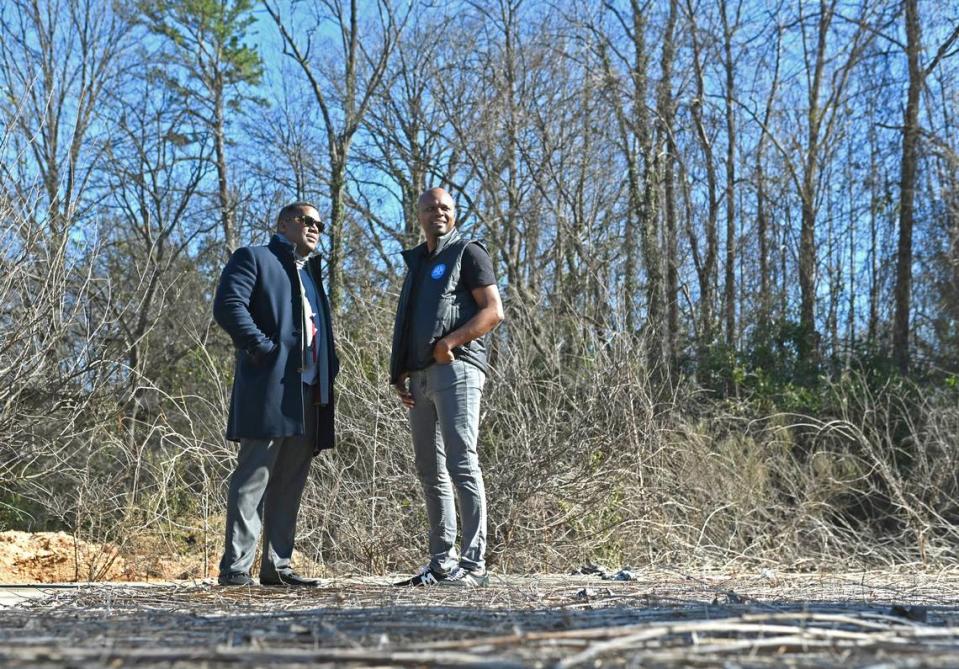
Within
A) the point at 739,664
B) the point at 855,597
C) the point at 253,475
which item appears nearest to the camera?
the point at 739,664

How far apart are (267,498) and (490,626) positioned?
8.51 ft

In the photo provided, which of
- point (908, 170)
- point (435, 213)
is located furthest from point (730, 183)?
point (435, 213)

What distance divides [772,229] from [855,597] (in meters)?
14.6

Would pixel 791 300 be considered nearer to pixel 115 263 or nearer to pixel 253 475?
pixel 115 263

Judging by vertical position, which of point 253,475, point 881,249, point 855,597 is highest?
point 881,249

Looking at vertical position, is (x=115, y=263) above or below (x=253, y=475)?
above

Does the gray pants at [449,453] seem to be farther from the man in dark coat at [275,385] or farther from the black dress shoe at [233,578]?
the black dress shoe at [233,578]

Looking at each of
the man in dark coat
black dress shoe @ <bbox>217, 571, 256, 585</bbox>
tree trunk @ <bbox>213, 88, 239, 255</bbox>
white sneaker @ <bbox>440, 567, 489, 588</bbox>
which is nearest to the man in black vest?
white sneaker @ <bbox>440, 567, 489, 588</bbox>

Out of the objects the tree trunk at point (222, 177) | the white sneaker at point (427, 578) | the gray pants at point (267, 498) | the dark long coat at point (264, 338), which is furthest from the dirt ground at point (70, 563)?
the tree trunk at point (222, 177)

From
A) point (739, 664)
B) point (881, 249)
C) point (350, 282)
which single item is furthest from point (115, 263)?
point (739, 664)

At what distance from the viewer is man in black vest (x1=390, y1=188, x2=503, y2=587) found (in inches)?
201

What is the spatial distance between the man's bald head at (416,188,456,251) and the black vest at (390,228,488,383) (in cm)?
5

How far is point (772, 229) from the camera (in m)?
18.7

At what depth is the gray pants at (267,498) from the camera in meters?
5.02
